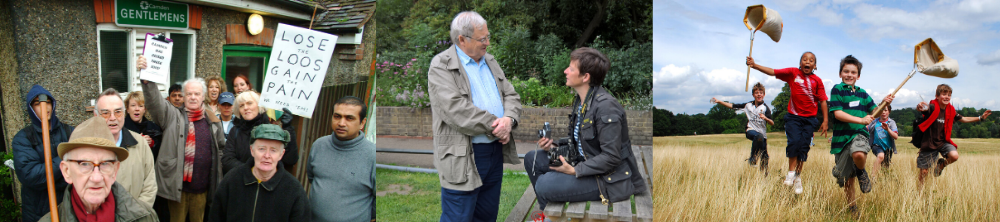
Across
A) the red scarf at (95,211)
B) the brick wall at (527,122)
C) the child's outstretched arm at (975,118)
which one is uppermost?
the child's outstretched arm at (975,118)

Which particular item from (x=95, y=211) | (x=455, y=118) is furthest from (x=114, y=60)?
(x=455, y=118)

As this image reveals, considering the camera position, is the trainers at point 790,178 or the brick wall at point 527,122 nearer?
the brick wall at point 527,122

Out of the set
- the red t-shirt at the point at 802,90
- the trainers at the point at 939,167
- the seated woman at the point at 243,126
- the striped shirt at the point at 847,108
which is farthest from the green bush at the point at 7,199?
the trainers at the point at 939,167

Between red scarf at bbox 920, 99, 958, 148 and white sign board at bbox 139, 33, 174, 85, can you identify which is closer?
white sign board at bbox 139, 33, 174, 85

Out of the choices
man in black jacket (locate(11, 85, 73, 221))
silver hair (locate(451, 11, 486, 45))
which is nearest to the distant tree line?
silver hair (locate(451, 11, 486, 45))

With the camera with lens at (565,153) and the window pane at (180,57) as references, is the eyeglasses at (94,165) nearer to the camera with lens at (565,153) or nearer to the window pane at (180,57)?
the window pane at (180,57)

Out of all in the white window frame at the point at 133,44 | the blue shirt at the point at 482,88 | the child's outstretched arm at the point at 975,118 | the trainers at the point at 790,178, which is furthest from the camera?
the trainers at the point at 790,178

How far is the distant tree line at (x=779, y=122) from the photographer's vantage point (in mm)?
3557

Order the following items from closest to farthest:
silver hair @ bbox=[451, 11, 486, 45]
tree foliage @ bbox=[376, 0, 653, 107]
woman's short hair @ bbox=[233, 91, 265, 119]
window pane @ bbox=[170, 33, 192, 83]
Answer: window pane @ bbox=[170, 33, 192, 83] < woman's short hair @ bbox=[233, 91, 265, 119] < silver hair @ bbox=[451, 11, 486, 45] < tree foliage @ bbox=[376, 0, 653, 107]

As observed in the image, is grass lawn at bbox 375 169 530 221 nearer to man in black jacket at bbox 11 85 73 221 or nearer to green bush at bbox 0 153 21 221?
man in black jacket at bbox 11 85 73 221

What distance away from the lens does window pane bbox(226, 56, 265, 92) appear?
2754 mm

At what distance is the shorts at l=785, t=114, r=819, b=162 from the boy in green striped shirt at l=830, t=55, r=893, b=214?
14 centimetres

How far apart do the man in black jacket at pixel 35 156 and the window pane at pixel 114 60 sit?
0.28 metres

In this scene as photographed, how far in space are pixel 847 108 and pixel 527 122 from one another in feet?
6.81
